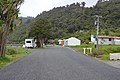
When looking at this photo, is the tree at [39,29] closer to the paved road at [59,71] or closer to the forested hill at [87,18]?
the forested hill at [87,18]

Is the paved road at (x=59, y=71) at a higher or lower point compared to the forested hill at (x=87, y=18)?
lower

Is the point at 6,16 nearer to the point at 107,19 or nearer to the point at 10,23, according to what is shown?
the point at 10,23

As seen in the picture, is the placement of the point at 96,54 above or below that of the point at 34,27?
below

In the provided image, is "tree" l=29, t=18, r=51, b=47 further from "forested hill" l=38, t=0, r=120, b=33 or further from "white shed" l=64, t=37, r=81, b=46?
"forested hill" l=38, t=0, r=120, b=33

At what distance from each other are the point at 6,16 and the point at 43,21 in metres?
54.9

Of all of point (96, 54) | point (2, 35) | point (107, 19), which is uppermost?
point (107, 19)

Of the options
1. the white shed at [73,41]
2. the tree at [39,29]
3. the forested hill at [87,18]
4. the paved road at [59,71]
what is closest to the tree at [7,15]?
the paved road at [59,71]

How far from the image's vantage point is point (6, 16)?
26016mm

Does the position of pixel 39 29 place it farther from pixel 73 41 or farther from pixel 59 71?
pixel 59 71

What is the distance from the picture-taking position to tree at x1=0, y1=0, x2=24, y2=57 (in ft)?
80.9

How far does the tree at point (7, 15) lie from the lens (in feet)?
80.9

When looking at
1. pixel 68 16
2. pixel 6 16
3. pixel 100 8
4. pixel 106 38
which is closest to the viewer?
pixel 6 16

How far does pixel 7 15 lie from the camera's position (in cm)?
2594

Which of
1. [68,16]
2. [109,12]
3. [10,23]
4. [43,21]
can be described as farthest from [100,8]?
[10,23]
